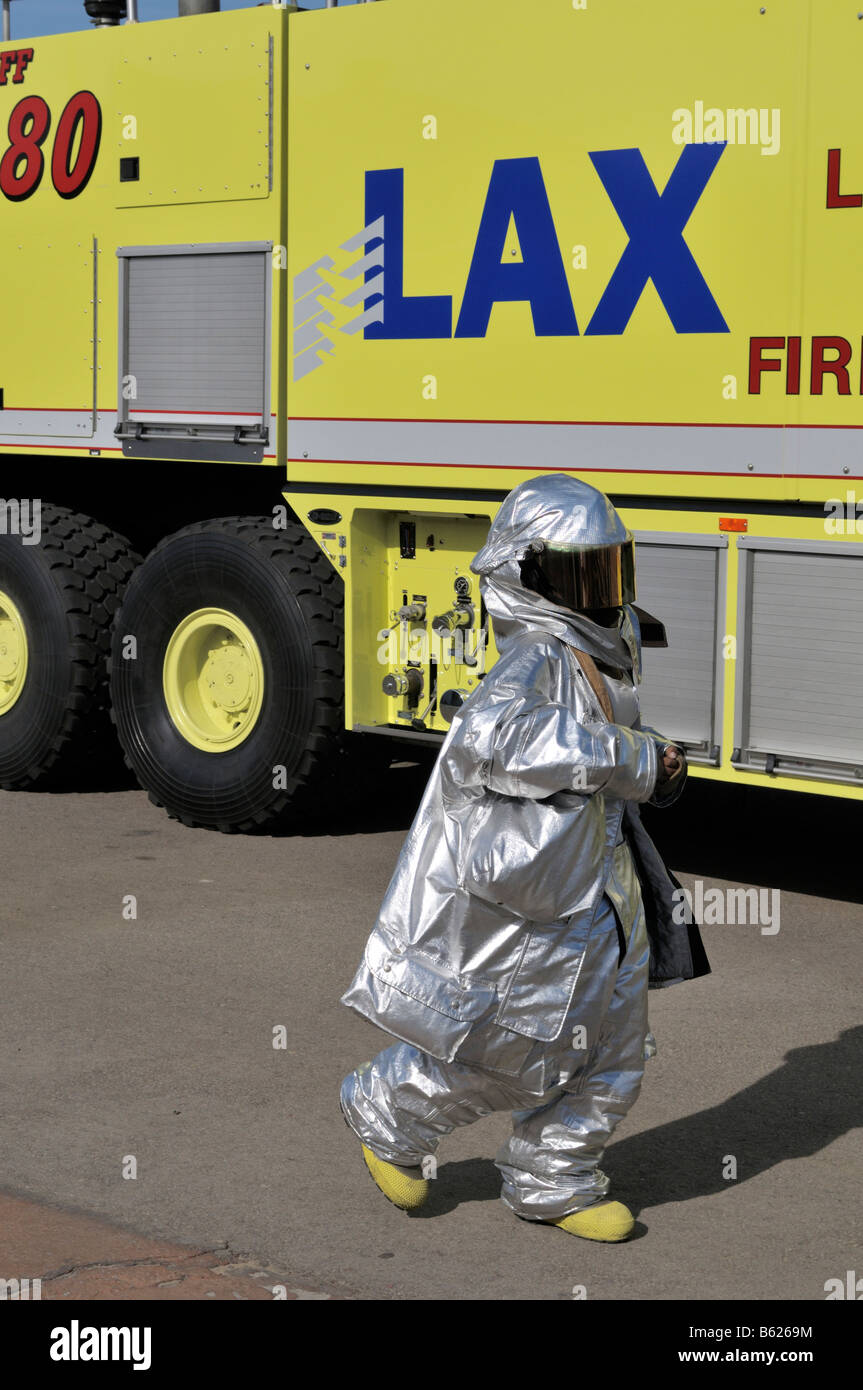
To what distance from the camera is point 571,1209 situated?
14.0ft

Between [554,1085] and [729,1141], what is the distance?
955 mm

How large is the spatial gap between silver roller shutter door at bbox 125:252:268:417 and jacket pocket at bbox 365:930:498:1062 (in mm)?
4365

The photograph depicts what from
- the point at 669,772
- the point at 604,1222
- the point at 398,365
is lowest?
the point at 604,1222

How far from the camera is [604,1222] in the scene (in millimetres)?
4238

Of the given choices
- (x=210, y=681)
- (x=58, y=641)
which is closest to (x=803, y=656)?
(x=210, y=681)

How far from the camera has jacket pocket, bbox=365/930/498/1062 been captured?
4.10 meters

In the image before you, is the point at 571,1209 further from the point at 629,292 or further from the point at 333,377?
the point at 333,377

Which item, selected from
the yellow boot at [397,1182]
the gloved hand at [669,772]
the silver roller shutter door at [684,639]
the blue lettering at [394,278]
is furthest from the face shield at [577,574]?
the blue lettering at [394,278]

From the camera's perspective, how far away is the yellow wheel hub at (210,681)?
336 inches

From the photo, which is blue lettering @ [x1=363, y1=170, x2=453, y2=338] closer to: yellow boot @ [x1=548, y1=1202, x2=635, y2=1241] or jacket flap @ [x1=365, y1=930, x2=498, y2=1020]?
jacket flap @ [x1=365, y1=930, x2=498, y2=1020]

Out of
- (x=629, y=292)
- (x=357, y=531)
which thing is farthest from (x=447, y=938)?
(x=357, y=531)

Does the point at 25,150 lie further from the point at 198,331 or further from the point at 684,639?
the point at 684,639

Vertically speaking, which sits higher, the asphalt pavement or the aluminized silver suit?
the aluminized silver suit

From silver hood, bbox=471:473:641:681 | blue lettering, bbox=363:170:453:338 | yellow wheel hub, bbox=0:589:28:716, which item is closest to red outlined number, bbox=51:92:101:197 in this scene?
blue lettering, bbox=363:170:453:338
